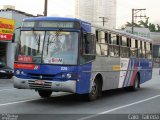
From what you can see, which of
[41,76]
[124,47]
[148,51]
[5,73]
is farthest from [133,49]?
[5,73]

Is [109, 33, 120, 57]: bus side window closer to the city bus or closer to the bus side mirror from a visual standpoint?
the city bus

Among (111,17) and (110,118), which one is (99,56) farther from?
(111,17)

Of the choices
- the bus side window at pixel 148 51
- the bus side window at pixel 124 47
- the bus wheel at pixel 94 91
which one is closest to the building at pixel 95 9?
the bus side window at pixel 148 51

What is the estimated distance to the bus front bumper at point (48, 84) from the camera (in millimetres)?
13547

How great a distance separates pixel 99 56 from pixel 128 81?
15.3ft

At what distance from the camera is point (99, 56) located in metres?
15.8

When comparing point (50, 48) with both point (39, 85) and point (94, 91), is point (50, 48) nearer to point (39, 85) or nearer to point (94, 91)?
point (39, 85)

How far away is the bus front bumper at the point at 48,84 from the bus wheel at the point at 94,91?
1.72 m

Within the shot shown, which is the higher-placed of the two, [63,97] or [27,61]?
[27,61]

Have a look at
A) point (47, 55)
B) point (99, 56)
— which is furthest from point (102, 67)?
point (47, 55)

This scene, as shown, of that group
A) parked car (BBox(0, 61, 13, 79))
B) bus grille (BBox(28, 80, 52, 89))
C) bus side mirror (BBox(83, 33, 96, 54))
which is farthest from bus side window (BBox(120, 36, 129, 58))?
parked car (BBox(0, 61, 13, 79))

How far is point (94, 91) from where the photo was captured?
1557 cm

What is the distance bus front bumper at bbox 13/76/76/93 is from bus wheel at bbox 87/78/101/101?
5.63 ft

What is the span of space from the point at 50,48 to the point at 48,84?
1.22 meters
